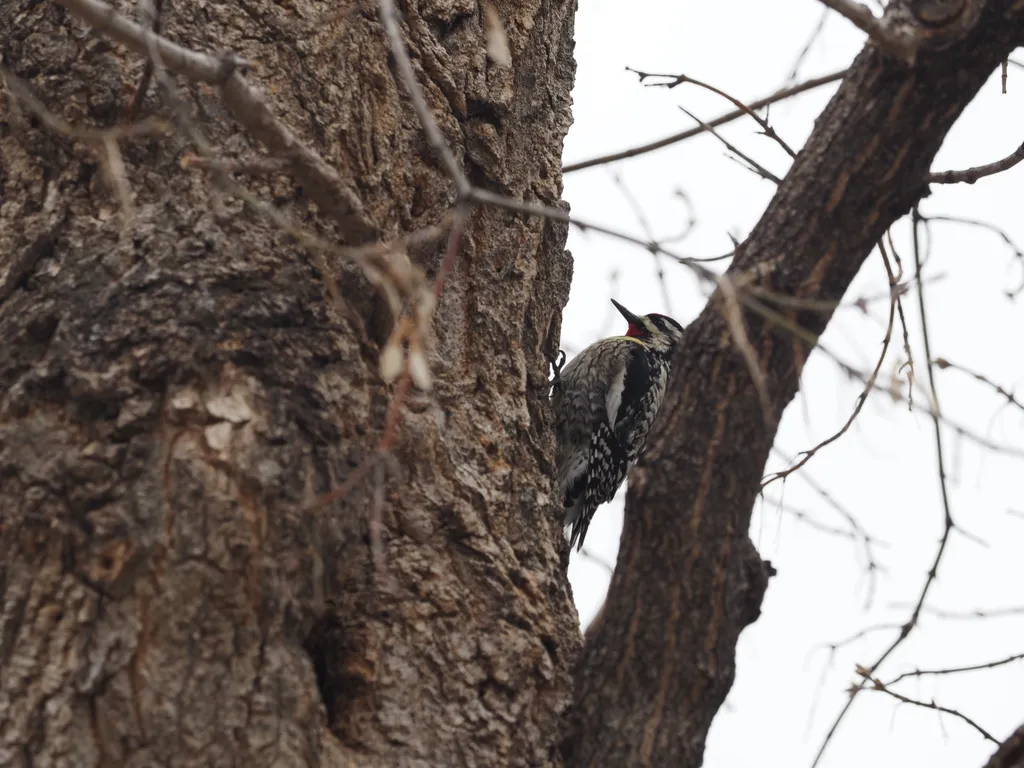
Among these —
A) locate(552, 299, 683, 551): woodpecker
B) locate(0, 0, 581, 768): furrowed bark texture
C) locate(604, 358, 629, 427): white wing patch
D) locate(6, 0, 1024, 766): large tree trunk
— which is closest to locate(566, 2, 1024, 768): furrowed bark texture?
locate(6, 0, 1024, 766): large tree trunk

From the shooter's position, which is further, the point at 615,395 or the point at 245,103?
the point at 615,395

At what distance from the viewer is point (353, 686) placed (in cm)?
195

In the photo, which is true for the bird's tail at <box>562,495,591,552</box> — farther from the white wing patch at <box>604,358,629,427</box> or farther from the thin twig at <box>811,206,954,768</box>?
the thin twig at <box>811,206,954,768</box>

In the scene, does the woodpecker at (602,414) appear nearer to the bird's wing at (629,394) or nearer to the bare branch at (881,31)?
the bird's wing at (629,394)

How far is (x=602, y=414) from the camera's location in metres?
4.57

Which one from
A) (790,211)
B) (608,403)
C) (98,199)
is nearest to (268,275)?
(98,199)

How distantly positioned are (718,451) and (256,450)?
732 millimetres

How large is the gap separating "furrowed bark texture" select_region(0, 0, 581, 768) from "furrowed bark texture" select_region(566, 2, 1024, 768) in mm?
207

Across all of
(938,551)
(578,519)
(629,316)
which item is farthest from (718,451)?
(629,316)

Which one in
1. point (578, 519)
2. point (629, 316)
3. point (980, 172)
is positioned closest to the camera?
point (980, 172)

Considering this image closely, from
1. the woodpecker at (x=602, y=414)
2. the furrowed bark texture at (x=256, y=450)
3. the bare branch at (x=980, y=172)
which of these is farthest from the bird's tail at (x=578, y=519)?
the bare branch at (x=980, y=172)

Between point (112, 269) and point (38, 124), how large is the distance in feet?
1.35

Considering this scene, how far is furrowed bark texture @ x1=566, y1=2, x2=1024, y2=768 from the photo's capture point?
73.1 inches

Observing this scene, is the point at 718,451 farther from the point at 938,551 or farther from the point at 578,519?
the point at 578,519
